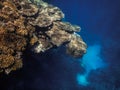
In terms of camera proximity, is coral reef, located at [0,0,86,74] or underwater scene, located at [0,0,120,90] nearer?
coral reef, located at [0,0,86,74]

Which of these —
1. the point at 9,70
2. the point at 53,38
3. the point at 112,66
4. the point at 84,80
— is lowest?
A: the point at 9,70

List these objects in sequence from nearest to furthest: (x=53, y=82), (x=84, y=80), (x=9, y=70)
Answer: (x=9, y=70) < (x=53, y=82) < (x=84, y=80)

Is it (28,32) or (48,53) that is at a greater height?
(48,53)

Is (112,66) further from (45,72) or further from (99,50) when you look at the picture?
(45,72)

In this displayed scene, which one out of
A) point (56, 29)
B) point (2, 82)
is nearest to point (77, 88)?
point (56, 29)

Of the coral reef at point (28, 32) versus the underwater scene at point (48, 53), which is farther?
the underwater scene at point (48, 53)

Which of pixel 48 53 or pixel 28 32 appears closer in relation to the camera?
pixel 28 32
